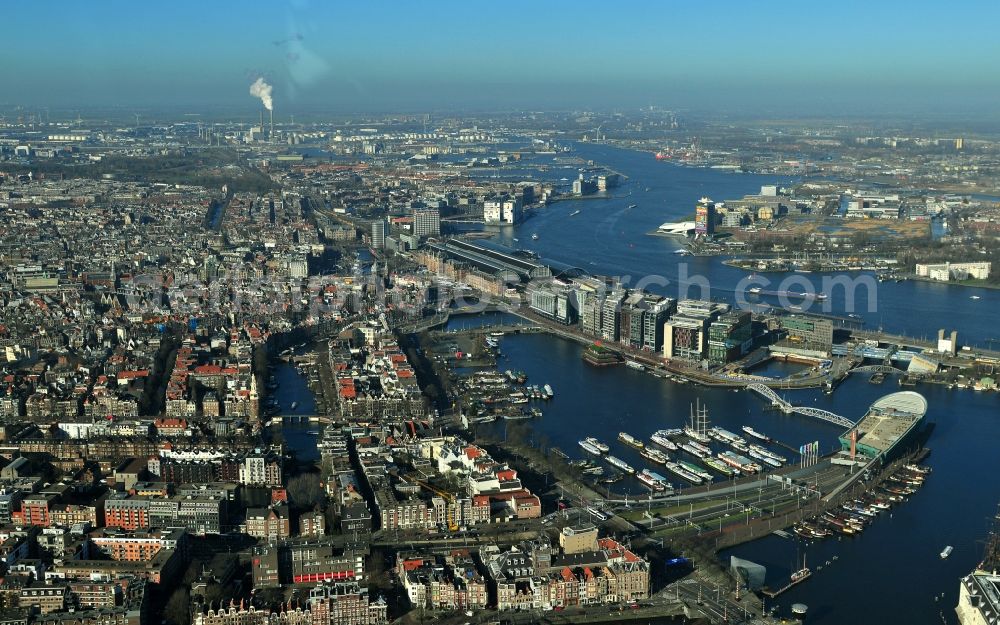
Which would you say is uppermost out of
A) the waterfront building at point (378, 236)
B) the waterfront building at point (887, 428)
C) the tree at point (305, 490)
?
the waterfront building at point (378, 236)

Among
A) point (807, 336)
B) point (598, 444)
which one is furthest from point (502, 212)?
point (598, 444)

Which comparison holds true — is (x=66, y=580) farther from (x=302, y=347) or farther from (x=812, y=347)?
(x=812, y=347)

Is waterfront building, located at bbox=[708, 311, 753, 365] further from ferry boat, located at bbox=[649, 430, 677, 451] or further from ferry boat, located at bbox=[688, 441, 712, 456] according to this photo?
ferry boat, located at bbox=[688, 441, 712, 456]

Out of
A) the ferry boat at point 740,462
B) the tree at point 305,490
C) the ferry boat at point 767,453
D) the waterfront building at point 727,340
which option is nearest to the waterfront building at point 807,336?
the waterfront building at point 727,340

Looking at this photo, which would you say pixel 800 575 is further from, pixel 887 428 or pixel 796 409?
pixel 796 409

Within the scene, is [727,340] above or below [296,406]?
above

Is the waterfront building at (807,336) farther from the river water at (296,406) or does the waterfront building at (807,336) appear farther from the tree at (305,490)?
the tree at (305,490)
